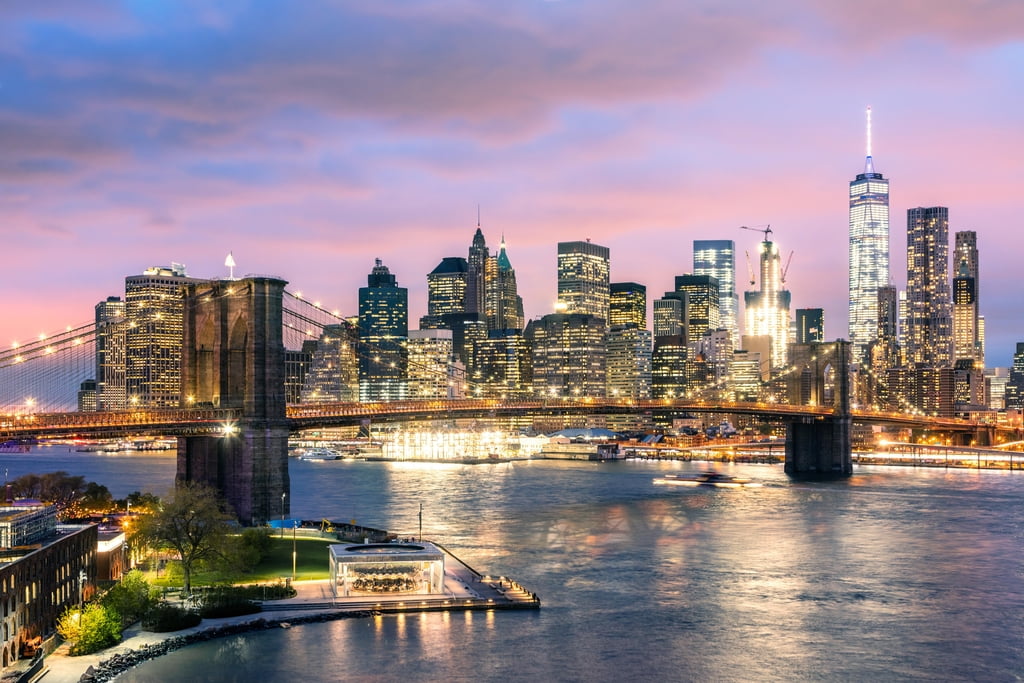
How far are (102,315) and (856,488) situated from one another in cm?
8069

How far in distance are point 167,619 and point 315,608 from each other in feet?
19.9

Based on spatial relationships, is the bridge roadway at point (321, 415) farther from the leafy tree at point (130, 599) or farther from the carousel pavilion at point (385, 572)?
the carousel pavilion at point (385, 572)

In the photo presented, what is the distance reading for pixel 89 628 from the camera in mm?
40281

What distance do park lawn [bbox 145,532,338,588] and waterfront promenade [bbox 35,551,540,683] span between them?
1.70 meters

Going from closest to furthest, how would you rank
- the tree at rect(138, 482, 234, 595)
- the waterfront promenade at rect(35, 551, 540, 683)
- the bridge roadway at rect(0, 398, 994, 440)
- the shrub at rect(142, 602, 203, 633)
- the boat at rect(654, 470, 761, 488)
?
the waterfront promenade at rect(35, 551, 540, 683), the shrub at rect(142, 602, 203, 633), the tree at rect(138, 482, 234, 595), the bridge roadway at rect(0, 398, 994, 440), the boat at rect(654, 470, 761, 488)

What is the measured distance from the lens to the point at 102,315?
400 ft

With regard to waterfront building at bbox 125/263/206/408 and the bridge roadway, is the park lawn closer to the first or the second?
the bridge roadway

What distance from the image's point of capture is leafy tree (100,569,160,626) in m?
44.1

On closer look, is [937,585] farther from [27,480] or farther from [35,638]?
[27,480]

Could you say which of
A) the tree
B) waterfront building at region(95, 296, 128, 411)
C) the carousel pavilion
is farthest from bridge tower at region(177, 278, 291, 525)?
waterfront building at region(95, 296, 128, 411)

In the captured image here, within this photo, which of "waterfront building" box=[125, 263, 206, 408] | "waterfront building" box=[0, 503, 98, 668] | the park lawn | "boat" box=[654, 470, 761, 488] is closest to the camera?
"waterfront building" box=[0, 503, 98, 668]

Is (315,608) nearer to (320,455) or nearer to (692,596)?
(692,596)

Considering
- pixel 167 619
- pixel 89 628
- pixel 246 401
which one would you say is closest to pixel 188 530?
pixel 167 619

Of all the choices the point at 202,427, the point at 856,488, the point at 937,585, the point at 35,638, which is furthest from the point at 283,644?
the point at 856,488
